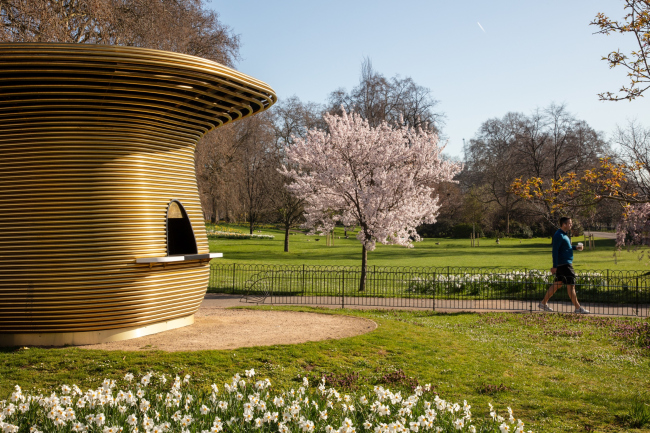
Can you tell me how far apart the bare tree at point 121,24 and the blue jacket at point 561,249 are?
49.7ft

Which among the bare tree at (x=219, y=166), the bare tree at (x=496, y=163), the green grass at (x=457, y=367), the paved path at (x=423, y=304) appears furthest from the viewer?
the bare tree at (x=496, y=163)

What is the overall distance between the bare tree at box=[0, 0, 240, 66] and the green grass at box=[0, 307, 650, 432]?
1185cm

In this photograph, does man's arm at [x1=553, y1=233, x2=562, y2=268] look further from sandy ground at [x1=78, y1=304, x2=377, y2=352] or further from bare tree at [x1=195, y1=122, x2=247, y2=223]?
bare tree at [x1=195, y1=122, x2=247, y2=223]

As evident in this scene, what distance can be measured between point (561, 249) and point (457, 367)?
6038 millimetres

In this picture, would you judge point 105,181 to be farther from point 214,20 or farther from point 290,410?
point 214,20

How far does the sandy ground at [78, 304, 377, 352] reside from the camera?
948 centimetres

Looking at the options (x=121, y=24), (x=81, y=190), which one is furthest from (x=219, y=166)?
(x=81, y=190)

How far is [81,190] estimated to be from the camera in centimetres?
939

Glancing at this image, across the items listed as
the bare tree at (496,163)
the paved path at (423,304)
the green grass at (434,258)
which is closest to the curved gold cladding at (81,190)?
the paved path at (423,304)

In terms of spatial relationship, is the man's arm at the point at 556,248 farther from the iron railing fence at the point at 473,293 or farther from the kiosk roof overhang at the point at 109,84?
the kiosk roof overhang at the point at 109,84

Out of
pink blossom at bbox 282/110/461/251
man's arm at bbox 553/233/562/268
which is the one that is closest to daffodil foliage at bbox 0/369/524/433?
man's arm at bbox 553/233/562/268

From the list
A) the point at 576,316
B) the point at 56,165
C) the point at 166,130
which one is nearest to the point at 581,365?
the point at 576,316

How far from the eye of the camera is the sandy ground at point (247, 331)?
9.48 m

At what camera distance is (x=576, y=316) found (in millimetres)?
13344
